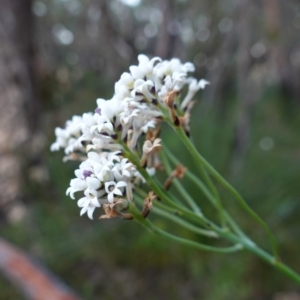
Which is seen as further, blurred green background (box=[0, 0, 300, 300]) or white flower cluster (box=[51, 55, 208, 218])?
blurred green background (box=[0, 0, 300, 300])

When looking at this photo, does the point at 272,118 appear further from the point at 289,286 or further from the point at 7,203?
the point at 7,203

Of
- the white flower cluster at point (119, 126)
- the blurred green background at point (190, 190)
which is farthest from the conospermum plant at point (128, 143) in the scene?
the blurred green background at point (190, 190)

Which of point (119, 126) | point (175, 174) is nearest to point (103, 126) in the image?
point (119, 126)

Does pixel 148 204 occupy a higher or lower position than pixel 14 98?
lower

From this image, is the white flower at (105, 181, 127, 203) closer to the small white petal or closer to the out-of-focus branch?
the small white petal

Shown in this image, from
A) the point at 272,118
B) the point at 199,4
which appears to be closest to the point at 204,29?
the point at 199,4

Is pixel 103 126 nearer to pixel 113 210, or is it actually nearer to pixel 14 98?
pixel 113 210

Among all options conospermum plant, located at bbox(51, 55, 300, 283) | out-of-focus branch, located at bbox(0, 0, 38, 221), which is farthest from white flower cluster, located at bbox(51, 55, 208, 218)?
out-of-focus branch, located at bbox(0, 0, 38, 221)
